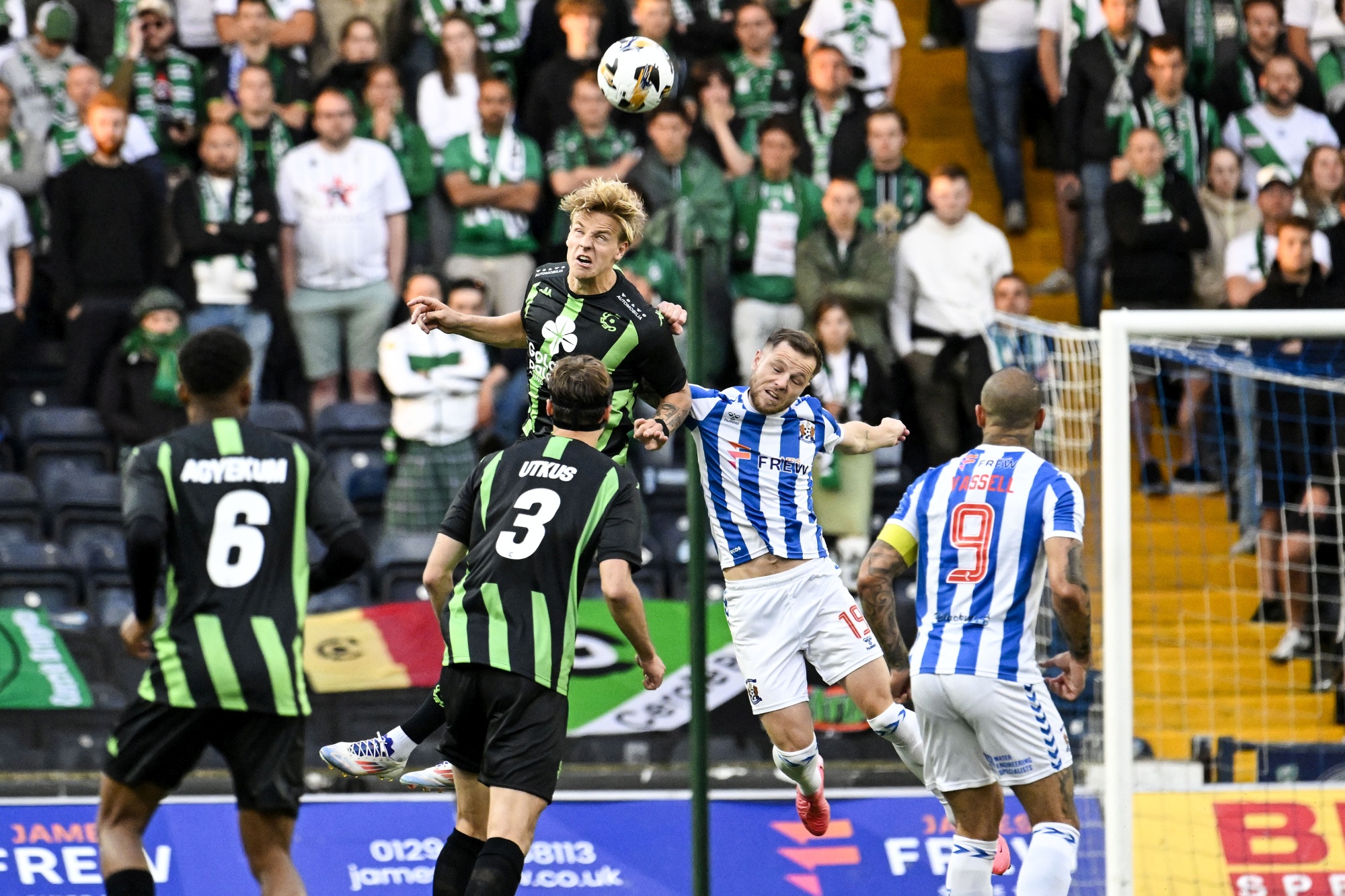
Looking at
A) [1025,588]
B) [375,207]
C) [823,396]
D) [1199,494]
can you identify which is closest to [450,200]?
[375,207]

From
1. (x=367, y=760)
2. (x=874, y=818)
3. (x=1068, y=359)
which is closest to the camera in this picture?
(x=367, y=760)

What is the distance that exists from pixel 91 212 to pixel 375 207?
1.78 metres

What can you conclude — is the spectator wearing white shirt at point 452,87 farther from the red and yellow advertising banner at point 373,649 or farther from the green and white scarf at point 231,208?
the red and yellow advertising banner at point 373,649

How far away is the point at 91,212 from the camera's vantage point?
1122cm

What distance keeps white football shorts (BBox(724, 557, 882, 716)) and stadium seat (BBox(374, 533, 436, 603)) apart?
314 cm

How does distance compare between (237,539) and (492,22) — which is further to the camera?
(492,22)

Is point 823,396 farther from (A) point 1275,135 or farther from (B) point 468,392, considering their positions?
(A) point 1275,135

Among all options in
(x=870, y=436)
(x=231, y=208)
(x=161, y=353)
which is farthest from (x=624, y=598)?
(x=231, y=208)

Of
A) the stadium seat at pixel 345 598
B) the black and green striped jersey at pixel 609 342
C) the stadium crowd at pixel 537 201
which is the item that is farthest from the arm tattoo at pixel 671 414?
the stadium seat at pixel 345 598

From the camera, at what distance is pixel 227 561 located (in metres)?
6.35

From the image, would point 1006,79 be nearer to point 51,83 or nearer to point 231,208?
point 231,208

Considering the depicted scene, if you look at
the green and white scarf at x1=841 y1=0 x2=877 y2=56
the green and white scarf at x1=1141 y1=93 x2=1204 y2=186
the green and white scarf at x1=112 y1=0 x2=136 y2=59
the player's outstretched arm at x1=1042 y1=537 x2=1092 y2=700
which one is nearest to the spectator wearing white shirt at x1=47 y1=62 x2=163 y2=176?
the green and white scarf at x1=112 y1=0 x2=136 y2=59

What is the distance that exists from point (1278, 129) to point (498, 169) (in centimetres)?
551

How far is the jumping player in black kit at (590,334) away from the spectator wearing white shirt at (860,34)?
610 cm
